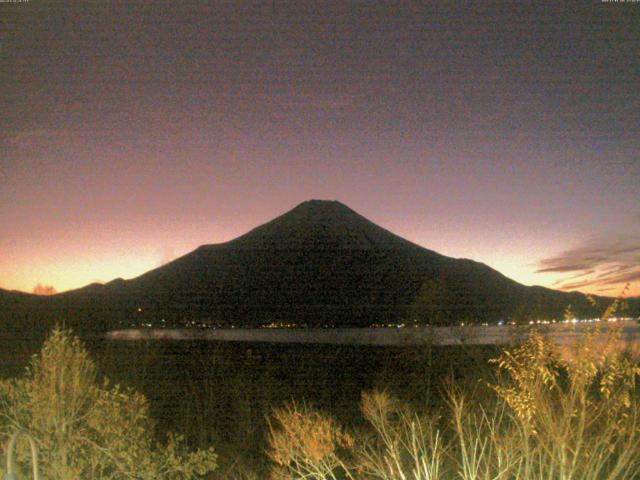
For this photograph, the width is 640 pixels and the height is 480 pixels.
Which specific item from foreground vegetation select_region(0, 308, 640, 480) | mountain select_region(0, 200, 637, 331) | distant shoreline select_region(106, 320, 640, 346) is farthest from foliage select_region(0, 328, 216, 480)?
mountain select_region(0, 200, 637, 331)

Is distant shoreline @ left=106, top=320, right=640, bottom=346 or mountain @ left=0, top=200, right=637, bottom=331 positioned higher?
mountain @ left=0, top=200, right=637, bottom=331

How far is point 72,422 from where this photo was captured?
35.5ft

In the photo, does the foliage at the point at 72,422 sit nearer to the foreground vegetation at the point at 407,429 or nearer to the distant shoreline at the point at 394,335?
the foreground vegetation at the point at 407,429

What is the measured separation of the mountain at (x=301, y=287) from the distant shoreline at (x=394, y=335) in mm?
5940

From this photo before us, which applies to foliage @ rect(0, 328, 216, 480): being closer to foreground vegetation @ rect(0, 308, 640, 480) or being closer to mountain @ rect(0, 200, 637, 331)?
foreground vegetation @ rect(0, 308, 640, 480)

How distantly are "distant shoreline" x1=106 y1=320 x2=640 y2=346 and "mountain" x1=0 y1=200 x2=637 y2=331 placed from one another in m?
5.94

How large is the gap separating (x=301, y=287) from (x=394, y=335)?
4825 cm

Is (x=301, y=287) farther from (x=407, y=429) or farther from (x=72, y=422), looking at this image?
(x=72, y=422)

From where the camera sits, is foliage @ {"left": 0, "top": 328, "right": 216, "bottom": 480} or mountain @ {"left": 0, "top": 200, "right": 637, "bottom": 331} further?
mountain @ {"left": 0, "top": 200, "right": 637, "bottom": 331}

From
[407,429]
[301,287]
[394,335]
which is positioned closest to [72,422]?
[407,429]

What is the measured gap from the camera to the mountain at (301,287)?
13588cm

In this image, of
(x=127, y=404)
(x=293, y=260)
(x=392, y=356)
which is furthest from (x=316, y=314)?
(x=127, y=404)

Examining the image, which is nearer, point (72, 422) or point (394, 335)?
point (72, 422)

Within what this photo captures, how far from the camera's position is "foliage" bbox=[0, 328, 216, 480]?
10539 millimetres
